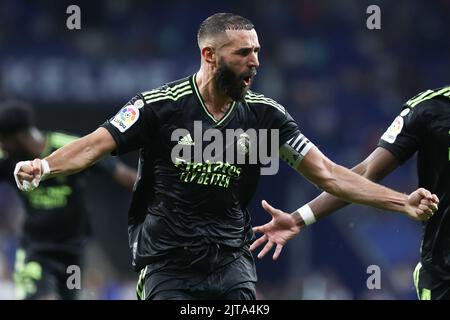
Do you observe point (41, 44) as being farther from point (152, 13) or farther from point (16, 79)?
point (152, 13)

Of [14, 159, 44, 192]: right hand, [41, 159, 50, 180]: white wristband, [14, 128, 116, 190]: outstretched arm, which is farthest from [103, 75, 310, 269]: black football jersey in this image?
[14, 159, 44, 192]: right hand

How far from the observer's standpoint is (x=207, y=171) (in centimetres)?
647

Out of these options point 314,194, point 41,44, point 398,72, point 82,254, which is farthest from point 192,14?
point 82,254

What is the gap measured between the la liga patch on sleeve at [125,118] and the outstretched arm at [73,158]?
0.09 meters

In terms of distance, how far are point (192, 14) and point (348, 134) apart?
433 centimetres

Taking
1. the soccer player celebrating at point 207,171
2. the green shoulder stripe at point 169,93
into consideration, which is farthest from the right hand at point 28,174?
the green shoulder stripe at point 169,93

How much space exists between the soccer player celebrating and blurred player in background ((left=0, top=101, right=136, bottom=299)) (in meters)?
3.43

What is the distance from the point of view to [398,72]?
20672 millimetres

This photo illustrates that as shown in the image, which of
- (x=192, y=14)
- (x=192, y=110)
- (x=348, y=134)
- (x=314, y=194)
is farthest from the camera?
(x=192, y=14)

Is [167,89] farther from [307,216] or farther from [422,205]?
[422,205]

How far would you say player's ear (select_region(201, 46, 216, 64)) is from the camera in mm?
6637

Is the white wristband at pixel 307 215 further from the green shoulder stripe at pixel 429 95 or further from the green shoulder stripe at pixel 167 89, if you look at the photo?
the green shoulder stripe at pixel 167 89

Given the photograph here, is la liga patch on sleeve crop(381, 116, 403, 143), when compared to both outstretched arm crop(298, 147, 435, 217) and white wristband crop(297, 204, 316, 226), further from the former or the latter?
white wristband crop(297, 204, 316, 226)

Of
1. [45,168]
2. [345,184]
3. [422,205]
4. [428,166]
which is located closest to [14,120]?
[45,168]
